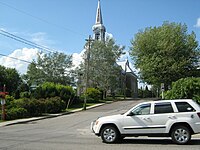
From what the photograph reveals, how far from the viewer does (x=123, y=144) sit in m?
12.5

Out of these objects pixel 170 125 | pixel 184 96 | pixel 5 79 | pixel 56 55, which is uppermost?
pixel 56 55

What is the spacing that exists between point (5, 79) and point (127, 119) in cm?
6992

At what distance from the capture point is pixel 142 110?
12.8m

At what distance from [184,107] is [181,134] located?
3.35 ft

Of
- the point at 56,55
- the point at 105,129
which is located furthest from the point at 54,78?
the point at 105,129

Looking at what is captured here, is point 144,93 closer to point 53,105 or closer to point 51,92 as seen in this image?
point 51,92

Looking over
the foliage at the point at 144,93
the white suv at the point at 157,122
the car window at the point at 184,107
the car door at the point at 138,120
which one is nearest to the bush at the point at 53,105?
the white suv at the point at 157,122

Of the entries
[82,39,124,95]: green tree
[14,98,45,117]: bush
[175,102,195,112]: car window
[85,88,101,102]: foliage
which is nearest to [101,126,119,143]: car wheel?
[175,102,195,112]: car window

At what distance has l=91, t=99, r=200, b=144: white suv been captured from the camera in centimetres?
1212

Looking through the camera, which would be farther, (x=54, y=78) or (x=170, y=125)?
(x=54, y=78)

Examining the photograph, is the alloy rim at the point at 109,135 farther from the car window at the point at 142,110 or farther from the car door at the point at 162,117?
the car door at the point at 162,117

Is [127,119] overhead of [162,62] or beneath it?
beneath

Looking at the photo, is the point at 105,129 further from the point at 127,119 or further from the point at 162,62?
the point at 162,62

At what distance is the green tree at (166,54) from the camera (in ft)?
168
